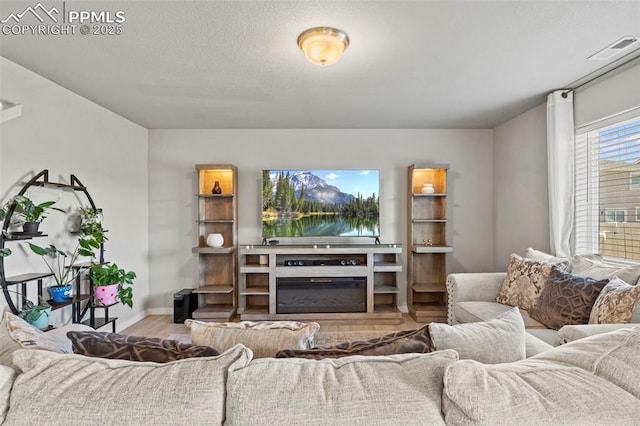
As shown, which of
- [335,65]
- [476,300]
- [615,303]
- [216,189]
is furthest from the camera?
[216,189]

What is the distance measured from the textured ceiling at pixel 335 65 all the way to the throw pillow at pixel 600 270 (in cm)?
152

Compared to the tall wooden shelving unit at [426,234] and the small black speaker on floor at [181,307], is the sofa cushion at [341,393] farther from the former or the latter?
the small black speaker on floor at [181,307]

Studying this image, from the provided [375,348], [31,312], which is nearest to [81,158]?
[31,312]

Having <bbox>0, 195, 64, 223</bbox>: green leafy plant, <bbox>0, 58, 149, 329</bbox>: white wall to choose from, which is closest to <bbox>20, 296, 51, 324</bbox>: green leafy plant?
<bbox>0, 58, 149, 329</bbox>: white wall

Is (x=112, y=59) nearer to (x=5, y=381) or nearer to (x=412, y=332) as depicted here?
(x=5, y=381)

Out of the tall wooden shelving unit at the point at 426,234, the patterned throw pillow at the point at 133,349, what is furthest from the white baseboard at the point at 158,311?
the patterned throw pillow at the point at 133,349

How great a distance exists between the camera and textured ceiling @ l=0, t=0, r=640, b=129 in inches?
72.2

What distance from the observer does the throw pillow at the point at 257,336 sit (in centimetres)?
111

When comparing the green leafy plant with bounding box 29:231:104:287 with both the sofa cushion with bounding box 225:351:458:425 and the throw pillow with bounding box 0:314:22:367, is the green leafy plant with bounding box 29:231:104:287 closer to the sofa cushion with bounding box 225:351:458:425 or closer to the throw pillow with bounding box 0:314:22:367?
the throw pillow with bounding box 0:314:22:367

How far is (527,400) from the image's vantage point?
0.75m

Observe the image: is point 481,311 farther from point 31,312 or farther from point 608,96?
point 31,312

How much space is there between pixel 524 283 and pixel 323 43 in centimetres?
Result: 254

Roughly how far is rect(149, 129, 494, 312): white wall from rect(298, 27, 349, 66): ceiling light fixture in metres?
2.35

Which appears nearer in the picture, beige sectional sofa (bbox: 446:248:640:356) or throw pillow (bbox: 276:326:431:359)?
throw pillow (bbox: 276:326:431:359)
